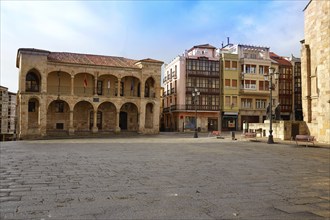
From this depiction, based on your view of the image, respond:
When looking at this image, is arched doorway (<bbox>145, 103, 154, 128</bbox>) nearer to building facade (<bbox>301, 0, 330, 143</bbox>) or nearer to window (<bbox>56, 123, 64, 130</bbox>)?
window (<bbox>56, 123, 64, 130</bbox>)

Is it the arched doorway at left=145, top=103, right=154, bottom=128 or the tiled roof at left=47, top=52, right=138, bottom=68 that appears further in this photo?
the arched doorway at left=145, top=103, right=154, bottom=128

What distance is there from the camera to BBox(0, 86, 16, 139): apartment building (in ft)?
215

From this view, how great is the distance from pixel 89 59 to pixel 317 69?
2823 centimetres

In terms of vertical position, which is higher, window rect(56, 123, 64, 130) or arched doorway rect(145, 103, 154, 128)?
arched doorway rect(145, 103, 154, 128)

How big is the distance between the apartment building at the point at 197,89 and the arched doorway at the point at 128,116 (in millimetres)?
9981

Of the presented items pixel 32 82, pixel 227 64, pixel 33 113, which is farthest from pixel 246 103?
pixel 32 82

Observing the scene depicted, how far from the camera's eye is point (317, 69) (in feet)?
84.5

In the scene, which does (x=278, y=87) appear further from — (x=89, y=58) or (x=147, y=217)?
(x=147, y=217)

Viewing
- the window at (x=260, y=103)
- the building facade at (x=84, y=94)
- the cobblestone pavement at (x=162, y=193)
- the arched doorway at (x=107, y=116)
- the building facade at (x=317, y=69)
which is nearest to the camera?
the cobblestone pavement at (x=162, y=193)

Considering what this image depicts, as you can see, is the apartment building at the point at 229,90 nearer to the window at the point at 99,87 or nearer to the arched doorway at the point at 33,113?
the window at the point at 99,87

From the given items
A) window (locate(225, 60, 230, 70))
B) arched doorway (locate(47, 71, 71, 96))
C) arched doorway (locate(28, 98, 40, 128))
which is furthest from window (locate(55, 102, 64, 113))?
window (locate(225, 60, 230, 70))

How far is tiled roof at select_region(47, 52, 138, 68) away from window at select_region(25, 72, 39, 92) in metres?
3.05

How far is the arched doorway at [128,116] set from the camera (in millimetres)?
44156

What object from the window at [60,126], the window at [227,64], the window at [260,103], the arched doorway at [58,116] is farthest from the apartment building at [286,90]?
the window at [60,126]
